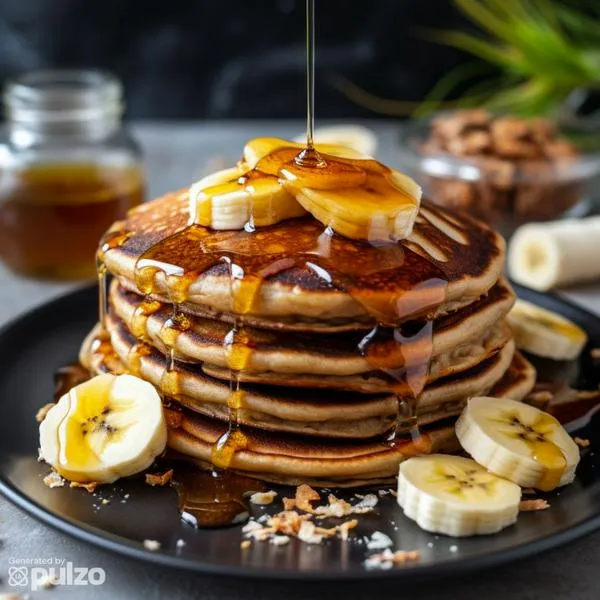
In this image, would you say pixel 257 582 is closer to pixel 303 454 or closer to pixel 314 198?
pixel 303 454

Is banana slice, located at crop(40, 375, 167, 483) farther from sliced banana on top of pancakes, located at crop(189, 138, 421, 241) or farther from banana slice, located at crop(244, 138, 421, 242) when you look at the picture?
banana slice, located at crop(244, 138, 421, 242)

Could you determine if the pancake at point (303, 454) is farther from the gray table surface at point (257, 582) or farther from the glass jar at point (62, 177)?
the glass jar at point (62, 177)

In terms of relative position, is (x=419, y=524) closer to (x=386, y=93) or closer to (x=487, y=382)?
(x=487, y=382)

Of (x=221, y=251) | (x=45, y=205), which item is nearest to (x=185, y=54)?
(x=45, y=205)

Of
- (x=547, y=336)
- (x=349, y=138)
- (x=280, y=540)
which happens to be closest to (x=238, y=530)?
(x=280, y=540)

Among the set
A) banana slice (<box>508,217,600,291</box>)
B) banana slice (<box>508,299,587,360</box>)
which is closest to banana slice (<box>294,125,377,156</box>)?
banana slice (<box>508,217,600,291</box>)
